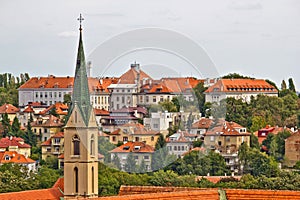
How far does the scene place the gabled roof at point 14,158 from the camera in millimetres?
77119

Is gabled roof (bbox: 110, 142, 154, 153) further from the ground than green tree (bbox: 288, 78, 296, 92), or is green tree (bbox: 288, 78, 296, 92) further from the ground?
green tree (bbox: 288, 78, 296, 92)

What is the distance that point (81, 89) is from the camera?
1841 inches

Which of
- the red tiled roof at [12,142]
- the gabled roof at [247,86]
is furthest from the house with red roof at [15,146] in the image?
the gabled roof at [247,86]

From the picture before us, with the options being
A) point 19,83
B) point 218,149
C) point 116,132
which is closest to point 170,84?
point 116,132

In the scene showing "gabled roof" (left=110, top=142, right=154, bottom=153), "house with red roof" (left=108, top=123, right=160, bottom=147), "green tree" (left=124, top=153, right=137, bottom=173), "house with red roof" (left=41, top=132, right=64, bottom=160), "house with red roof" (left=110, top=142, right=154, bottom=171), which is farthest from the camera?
"house with red roof" (left=41, top=132, right=64, bottom=160)

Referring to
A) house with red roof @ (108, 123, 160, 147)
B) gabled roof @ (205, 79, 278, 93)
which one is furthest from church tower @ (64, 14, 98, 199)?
gabled roof @ (205, 79, 278, 93)

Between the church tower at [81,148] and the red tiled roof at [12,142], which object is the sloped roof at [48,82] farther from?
→ the church tower at [81,148]

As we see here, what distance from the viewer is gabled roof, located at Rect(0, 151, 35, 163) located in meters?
77.1

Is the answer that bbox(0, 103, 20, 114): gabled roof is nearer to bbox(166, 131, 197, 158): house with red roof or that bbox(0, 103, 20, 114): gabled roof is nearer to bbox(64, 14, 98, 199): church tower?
bbox(64, 14, 98, 199): church tower

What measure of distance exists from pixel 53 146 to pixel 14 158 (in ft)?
29.3

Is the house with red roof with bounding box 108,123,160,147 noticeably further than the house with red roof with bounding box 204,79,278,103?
No

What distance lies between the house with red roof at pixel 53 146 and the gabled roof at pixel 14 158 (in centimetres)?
483

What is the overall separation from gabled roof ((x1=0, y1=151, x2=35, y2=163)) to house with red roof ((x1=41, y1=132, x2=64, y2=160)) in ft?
→ 15.8

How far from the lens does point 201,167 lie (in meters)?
68.6
